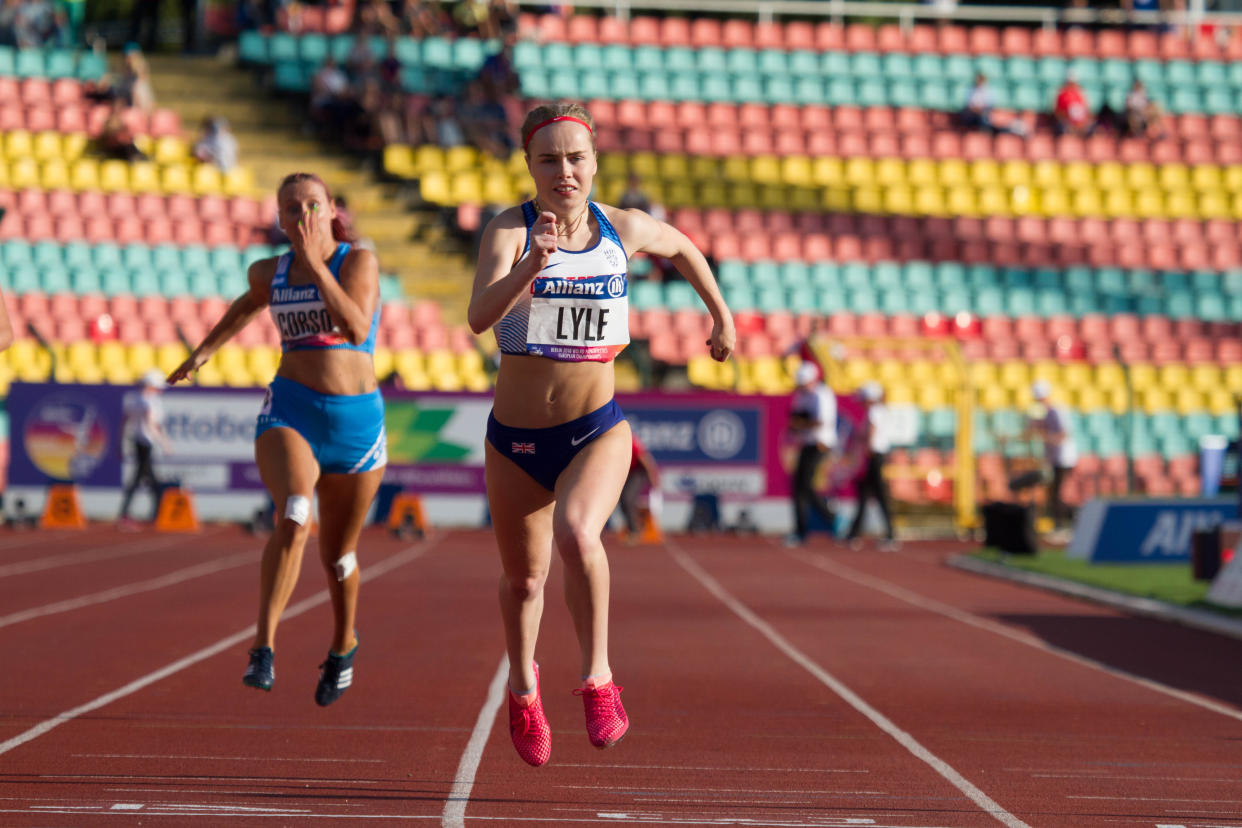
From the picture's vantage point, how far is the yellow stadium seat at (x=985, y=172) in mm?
31641

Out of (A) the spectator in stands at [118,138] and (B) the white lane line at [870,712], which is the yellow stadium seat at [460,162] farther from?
(B) the white lane line at [870,712]

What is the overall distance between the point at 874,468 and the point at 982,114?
13.7m

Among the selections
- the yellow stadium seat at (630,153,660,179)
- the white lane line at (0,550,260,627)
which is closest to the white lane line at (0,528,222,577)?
the white lane line at (0,550,260,627)

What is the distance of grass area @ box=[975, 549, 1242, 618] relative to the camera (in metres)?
13.8

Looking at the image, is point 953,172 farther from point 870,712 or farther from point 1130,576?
point 870,712

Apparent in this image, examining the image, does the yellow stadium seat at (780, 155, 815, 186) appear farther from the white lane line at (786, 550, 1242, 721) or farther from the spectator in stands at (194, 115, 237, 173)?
the white lane line at (786, 550, 1242, 721)

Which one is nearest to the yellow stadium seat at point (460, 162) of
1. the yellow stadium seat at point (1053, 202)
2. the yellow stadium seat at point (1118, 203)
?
the yellow stadium seat at point (1053, 202)

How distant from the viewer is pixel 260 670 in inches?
259

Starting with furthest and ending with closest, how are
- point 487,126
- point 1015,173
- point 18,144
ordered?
point 1015,173 → point 487,126 → point 18,144

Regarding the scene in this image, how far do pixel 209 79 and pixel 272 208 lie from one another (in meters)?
5.61

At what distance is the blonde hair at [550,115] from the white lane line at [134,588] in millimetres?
6804

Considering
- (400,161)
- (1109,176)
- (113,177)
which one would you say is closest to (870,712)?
(400,161)

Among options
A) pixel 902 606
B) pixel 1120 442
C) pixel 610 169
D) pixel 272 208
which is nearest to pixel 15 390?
pixel 272 208

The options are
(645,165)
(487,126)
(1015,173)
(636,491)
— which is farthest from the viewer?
(1015,173)
